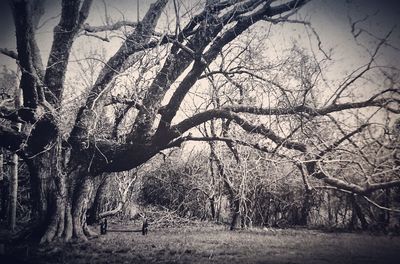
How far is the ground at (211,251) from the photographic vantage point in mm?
6621

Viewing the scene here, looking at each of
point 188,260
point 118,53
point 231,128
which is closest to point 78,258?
point 188,260

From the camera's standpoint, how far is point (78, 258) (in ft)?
21.1

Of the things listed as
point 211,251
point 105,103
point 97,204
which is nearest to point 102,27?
point 105,103

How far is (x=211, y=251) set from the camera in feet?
25.3

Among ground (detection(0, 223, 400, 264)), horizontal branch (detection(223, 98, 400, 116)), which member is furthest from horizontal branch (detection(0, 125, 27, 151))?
horizontal branch (detection(223, 98, 400, 116))

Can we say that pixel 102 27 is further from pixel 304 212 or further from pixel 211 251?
pixel 304 212

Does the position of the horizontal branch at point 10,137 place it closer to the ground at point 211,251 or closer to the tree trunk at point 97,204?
the ground at point 211,251

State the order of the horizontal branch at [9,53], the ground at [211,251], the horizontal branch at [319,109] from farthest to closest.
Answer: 1. the horizontal branch at [9,53]
2. the horizontal branch at [319,109]
3. the ground at [211,251]

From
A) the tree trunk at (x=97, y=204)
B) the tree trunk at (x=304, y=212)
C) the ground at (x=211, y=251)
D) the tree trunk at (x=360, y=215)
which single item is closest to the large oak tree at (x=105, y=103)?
the ground at (x=211, y=251)

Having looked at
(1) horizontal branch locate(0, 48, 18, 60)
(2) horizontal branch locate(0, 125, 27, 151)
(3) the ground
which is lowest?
(3) the ground

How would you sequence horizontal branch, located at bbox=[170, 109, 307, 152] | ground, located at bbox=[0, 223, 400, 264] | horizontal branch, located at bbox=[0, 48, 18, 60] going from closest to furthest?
ground, located at bbox=[0, 223, 400, 264], horizontal branch, located at bbox=[170, 109, 307, 152], horizontal branch, located at bbox=[0, 48, 18, 60]

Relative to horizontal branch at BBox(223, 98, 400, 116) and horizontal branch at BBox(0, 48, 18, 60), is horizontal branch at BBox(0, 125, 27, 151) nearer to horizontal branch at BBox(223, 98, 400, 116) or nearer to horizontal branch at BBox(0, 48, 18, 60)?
horizontal branch at BBox(0, 48, 18, 60)

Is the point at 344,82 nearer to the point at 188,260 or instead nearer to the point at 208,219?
the point at 188,260

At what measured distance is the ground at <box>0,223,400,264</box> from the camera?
21.7 ft
